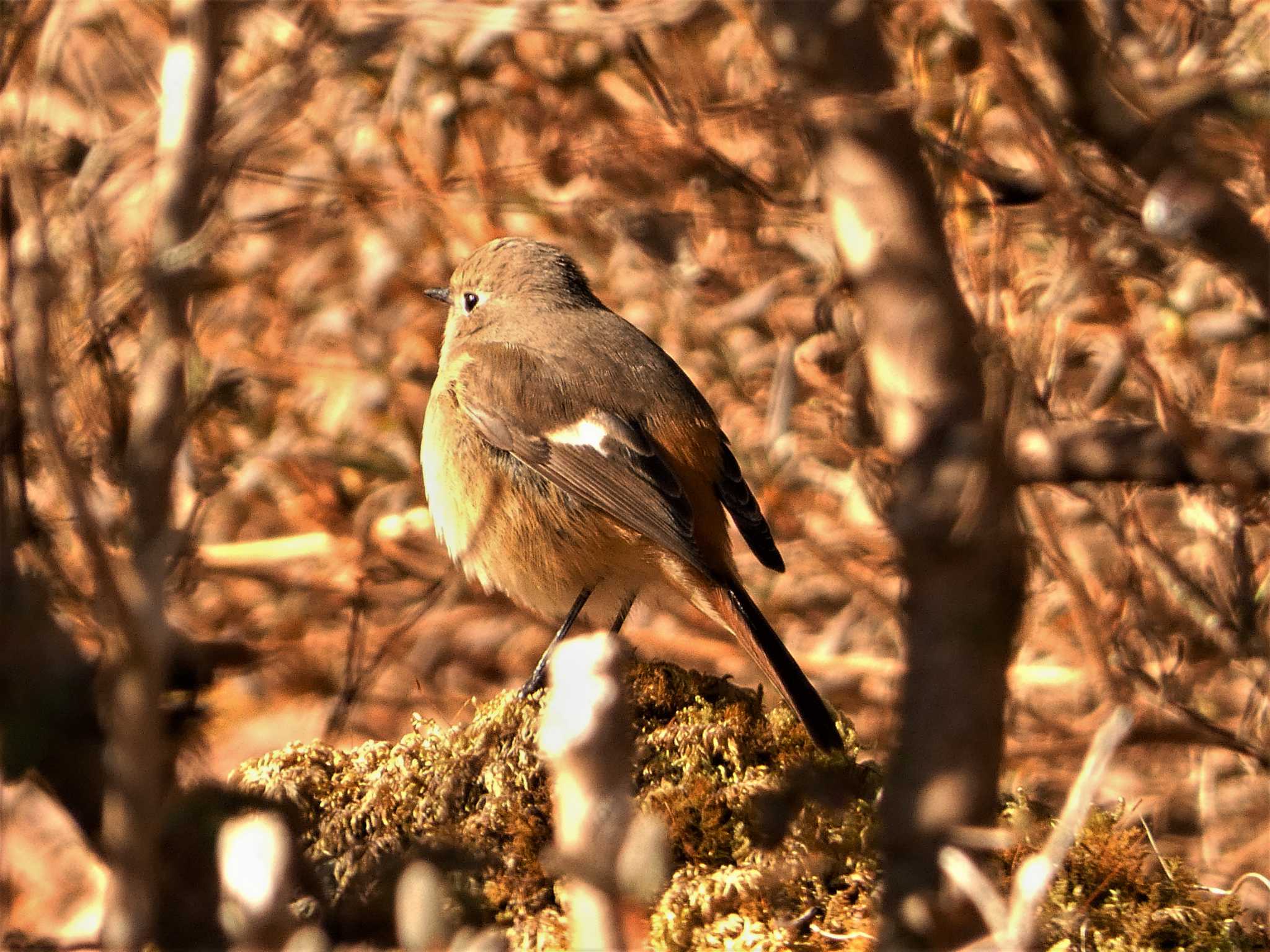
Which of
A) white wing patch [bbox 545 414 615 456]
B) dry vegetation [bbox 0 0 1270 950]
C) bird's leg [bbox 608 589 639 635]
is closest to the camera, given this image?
dry vegetation [bbox 0 0 1270 950]

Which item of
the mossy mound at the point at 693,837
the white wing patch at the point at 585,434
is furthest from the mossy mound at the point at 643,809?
the white wing patch at the point at 585,434

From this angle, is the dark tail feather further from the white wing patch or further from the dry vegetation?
the white wing patch

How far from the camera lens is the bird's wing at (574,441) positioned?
4.21 metres

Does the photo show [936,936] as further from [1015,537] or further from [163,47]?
[163,47]

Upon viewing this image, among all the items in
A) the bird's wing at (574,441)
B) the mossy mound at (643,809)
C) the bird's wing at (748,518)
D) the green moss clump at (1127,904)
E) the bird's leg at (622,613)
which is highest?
the green moss clump at (1127,904)

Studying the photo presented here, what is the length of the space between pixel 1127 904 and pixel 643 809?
0.95 metres

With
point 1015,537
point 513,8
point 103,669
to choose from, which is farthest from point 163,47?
point 103,669

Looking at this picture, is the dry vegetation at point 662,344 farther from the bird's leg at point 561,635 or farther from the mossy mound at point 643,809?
the bird's leg at point 561,635

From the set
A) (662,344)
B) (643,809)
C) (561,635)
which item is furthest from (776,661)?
(662,344)

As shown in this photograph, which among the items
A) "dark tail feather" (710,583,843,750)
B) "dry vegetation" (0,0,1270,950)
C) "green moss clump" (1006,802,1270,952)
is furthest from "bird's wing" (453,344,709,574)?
"green moss clump" (1006,802,1270,952)

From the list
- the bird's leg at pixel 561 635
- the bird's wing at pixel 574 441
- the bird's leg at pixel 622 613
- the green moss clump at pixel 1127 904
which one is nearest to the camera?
the green moss clump at pixel 1127 904

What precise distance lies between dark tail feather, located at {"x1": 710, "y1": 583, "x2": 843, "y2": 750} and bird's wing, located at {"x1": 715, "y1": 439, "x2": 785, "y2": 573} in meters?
0.14

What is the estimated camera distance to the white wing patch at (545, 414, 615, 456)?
4371 mm

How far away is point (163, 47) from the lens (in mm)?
7391
